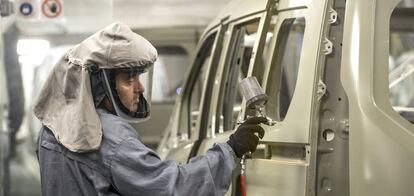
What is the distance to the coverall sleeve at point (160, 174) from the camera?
Answer: 9.13ft

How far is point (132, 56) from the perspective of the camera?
2.93 meters

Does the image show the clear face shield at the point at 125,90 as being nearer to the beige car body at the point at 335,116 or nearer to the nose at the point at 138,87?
the nose at the point at 138,87

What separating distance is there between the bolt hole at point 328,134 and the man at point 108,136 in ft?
1.08

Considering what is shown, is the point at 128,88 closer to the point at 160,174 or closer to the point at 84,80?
the point at 84,80

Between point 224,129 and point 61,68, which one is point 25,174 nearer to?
point 224,129

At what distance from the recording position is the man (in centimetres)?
281

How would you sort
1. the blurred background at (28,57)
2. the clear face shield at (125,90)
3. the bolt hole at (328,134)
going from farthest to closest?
the blurred background at (28,57)
the bolt hole at (328,134)
the clear face shield at (125,90)

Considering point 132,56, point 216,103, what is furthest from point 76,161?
point 216,103

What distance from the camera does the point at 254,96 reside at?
3.21 meters

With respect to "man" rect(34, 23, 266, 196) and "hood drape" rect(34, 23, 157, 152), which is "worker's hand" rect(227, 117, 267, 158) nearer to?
"man" rect(34, 23, 266, 196)

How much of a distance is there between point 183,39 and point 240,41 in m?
5.16

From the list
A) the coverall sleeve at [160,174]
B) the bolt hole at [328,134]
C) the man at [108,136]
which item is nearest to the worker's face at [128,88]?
the man at [108,136]

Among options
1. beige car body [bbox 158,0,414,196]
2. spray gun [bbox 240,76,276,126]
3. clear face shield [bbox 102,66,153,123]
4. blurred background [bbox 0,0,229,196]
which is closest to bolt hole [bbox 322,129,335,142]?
beige car body [bbox 158,0,414,196]

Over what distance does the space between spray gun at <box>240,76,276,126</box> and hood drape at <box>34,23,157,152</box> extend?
510mm
